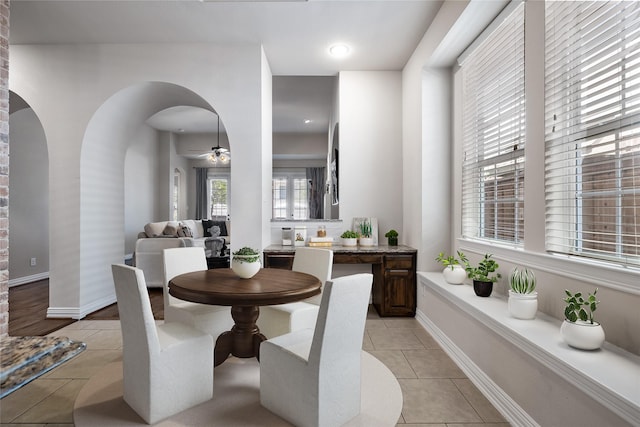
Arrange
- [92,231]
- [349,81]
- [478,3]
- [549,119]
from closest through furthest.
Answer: [549,119], [478,3], [92,231], [349,81]

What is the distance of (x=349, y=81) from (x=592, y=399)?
3.89 m

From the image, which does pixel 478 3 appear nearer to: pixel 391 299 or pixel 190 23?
pixel 190 23

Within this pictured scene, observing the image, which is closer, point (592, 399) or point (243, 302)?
point (592, 399)

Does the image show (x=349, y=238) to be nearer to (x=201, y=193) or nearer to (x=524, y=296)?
(x=524, y=296)

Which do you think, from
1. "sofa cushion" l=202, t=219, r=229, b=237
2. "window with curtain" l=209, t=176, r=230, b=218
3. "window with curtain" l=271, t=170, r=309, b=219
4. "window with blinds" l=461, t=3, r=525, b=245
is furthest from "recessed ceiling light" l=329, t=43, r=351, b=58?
"window with curtain" l=209, t=176, r=230, b=218

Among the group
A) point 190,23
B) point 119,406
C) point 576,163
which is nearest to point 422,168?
point 576,163

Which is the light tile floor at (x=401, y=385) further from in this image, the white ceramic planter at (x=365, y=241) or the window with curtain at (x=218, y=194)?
the window with curtain at (x=218, y=194)

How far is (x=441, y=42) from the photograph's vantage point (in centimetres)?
307

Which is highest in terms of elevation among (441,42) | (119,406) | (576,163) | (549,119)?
(441,42)

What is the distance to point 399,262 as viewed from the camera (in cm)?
375

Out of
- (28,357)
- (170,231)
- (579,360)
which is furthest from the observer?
(170,231)

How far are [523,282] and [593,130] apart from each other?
87 centimetres

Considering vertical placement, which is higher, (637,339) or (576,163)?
(576,163)

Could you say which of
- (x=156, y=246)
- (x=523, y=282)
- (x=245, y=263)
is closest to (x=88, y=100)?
(x=156, y=246)
